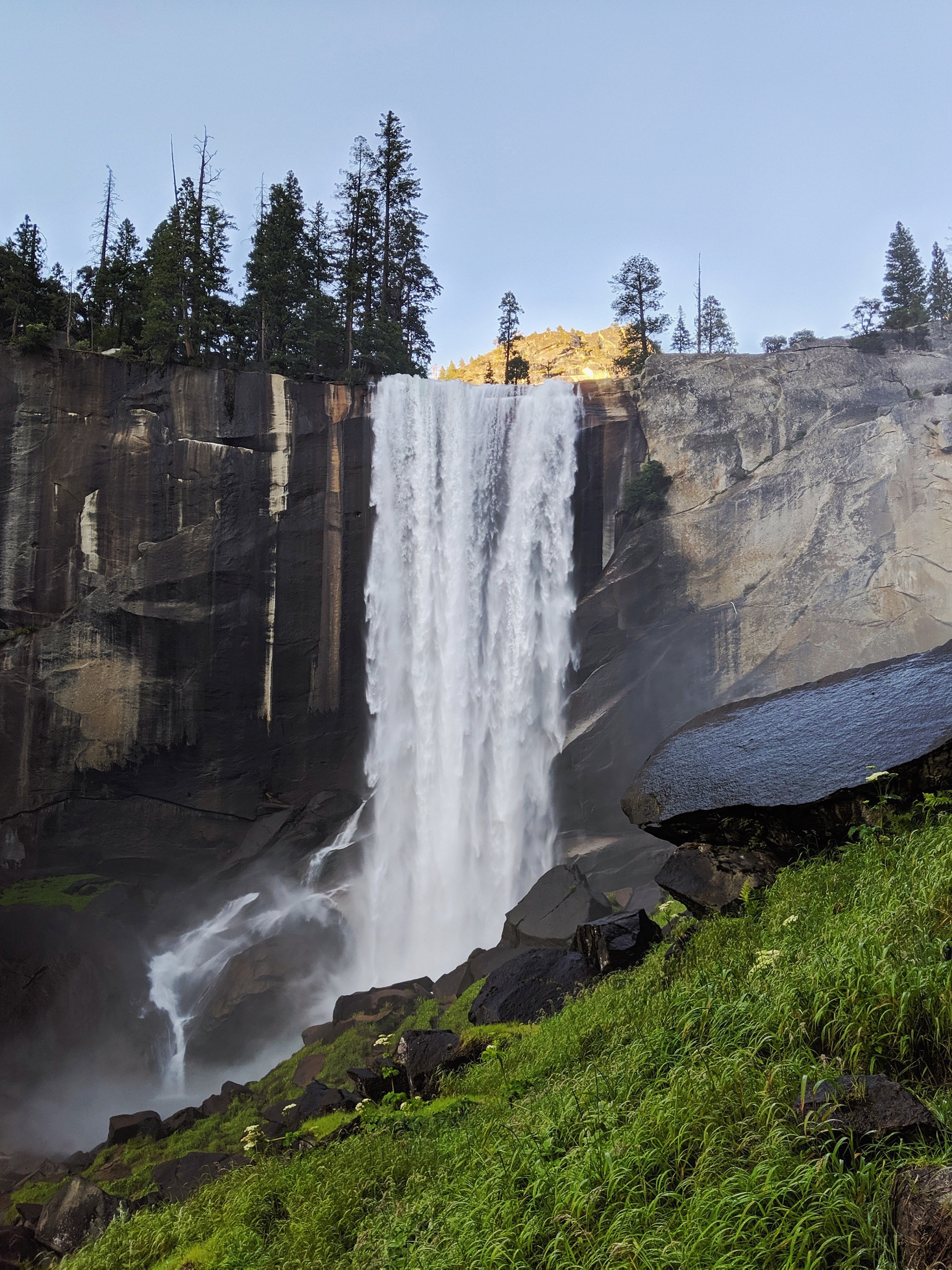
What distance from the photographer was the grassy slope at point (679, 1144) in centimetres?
317

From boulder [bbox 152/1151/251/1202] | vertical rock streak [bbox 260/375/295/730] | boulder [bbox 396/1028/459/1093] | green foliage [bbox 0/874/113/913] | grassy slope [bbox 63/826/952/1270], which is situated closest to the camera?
grassy slope [bbox 63/826/952/1270]

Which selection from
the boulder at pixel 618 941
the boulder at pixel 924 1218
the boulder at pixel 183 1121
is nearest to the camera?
the boulder at pixel 924 1218

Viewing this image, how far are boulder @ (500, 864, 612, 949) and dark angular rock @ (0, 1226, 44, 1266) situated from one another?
8989 mm

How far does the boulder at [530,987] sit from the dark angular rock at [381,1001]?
4895mm

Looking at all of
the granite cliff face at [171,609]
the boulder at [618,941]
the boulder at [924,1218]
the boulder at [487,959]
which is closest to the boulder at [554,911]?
the boulder at [487,959]

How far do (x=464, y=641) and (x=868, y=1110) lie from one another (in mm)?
20422

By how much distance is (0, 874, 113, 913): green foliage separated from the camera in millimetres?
20422

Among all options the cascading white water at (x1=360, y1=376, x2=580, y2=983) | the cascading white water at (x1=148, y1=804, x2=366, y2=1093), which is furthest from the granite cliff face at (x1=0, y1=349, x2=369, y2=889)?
the cascading white water at (x1=148, y1=804, x2=366, y2=1093)

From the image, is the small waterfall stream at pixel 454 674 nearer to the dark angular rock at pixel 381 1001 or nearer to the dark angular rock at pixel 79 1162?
the dark angular rock at pixel 381 1001

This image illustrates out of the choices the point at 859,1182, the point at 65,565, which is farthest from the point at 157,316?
the point at 859,1182

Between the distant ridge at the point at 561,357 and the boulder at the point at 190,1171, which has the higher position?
the distant ridge at the point at 561,357

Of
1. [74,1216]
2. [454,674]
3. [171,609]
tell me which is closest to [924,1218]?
[74,1216]

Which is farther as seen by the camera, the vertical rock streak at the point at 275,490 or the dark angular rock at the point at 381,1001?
the vertical rock streak at the point at 275,490

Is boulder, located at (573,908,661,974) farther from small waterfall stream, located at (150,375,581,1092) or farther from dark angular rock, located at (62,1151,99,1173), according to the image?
small waterfall stream, located at (150,375,581,1092)
